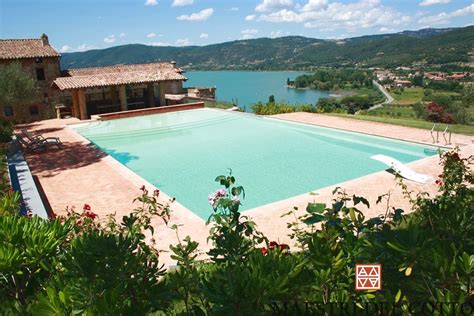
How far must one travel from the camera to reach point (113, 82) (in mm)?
23969

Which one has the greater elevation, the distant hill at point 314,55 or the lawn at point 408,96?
the distant hill at point 314,55

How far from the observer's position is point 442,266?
2.17 metres

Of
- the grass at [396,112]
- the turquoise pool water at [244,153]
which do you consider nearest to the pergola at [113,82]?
the turquoise pool water at [244,153]

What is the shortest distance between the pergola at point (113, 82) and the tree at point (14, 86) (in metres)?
1.70

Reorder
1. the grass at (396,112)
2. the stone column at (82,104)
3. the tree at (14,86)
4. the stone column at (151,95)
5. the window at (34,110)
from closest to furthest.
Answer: the tree at (14,86)
the stone column at (82,104)
the stone column at (151,95)
the window at (34,110)
the grass at (396,112)

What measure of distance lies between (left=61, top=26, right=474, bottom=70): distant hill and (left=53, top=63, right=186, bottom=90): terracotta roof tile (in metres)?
110

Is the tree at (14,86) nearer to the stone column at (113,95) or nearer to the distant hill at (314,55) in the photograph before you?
the stone column at (113,95)

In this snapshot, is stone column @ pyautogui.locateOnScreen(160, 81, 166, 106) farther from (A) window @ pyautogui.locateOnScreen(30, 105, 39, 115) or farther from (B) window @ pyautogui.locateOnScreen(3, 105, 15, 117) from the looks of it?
(B) window @ pyautogui.locateOnScreen(3, 105, 15, 117)

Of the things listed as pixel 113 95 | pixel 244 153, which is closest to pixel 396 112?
pixel 113 95

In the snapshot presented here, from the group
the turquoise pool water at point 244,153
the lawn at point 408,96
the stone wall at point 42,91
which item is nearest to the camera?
the turquoise pool water at point 244,153

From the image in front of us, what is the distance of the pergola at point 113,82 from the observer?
22766mm

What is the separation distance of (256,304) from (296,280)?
0.42m

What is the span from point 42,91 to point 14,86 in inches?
314

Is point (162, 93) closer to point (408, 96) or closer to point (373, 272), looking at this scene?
point (373, 272)
